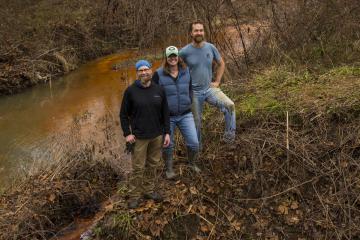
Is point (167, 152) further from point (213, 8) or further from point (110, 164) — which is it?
point (213, 8)

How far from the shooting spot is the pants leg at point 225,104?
19.9 feet

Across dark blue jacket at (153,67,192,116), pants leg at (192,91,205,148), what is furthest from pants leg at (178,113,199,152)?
pants leg at (192,91,205,148)

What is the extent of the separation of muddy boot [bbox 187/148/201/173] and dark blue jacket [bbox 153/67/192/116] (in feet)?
2.26

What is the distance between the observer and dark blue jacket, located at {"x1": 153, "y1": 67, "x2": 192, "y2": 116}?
567 cm

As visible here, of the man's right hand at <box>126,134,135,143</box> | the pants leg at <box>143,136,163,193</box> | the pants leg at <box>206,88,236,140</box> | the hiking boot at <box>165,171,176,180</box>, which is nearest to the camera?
the man's right hand at <box>126,134,135,143</box>

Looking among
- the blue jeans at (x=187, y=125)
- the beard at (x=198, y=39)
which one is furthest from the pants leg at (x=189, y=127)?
A: the beard at (x=198, y=39)

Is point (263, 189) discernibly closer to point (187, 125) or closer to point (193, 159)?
point (193, 159)

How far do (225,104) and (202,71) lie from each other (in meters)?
0.55

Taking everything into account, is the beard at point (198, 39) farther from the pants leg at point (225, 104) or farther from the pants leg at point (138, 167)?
the pants leg at point (138, 167)

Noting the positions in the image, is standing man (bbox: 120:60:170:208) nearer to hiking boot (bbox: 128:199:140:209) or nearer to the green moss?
hiking boot (bbox: 128:199:140:209)

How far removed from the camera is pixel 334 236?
208 inches

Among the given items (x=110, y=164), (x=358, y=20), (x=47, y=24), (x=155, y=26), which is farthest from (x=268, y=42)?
(x=47, y=24)

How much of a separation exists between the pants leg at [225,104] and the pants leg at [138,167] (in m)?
1.19

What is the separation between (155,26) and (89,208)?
A: 143 inches
